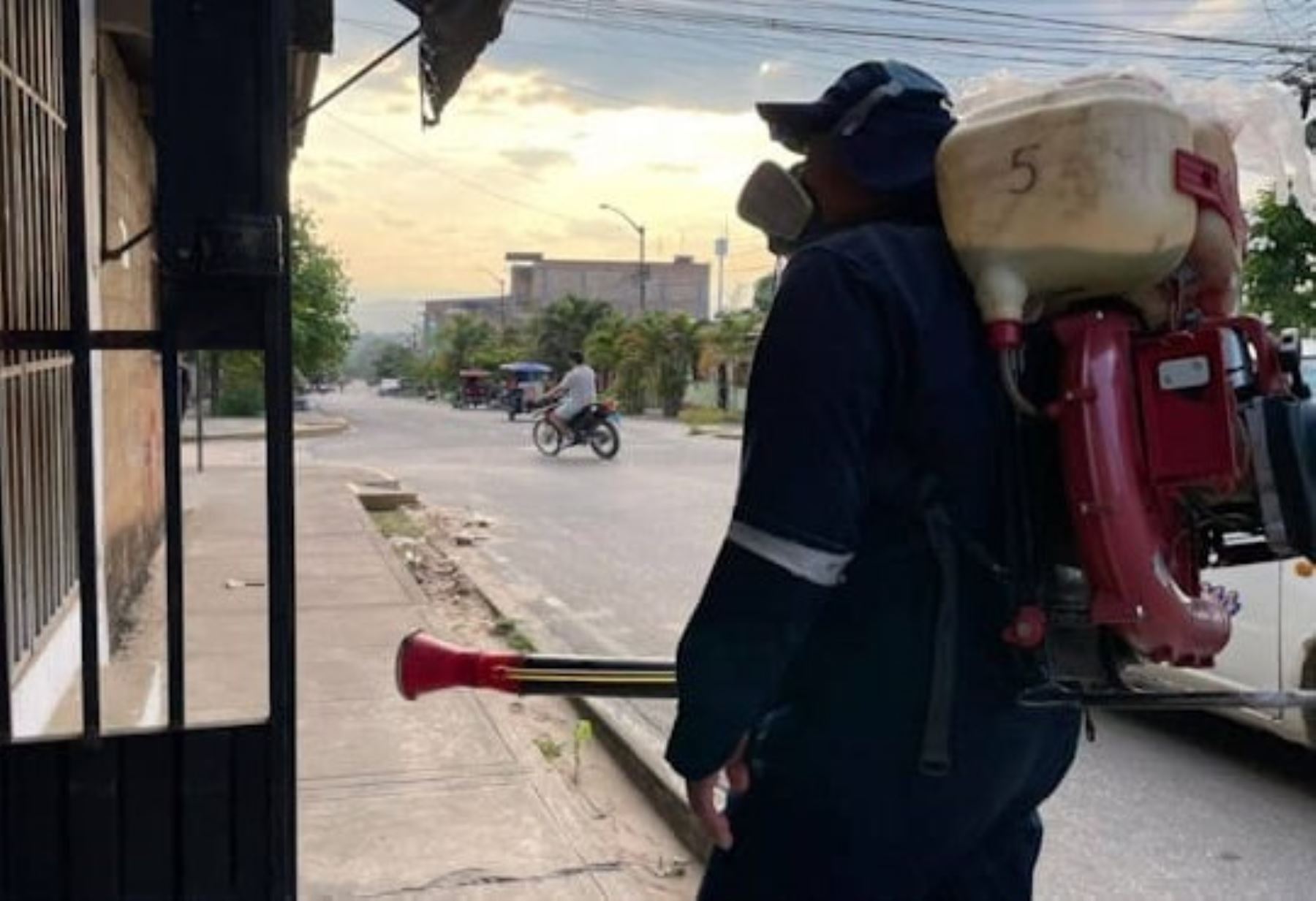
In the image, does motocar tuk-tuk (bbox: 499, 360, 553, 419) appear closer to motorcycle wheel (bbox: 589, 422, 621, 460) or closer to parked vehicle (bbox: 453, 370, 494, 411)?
parked vehicle (bbox: 453, 370, 494, 411)

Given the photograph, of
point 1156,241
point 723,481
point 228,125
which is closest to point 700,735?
point 1156,241

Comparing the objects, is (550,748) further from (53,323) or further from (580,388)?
(580,388)

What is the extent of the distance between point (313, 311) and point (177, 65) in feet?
96.4

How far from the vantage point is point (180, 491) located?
2217mm

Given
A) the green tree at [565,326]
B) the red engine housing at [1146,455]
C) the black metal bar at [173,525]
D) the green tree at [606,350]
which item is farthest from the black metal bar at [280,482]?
the green tree at [565,326]

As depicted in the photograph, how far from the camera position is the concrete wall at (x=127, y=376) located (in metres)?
6.53

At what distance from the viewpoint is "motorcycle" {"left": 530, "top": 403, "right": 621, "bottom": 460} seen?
66.8 feet

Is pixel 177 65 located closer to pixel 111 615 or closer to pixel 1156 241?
pixel 1156 241

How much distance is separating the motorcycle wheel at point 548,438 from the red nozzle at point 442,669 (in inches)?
728

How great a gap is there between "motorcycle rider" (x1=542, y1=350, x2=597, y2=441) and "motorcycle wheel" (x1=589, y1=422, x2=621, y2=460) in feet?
1.38

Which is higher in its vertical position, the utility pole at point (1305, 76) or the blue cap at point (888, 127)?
the utility pole at point (1305, 76)

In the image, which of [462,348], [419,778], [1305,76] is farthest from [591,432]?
[462,348]

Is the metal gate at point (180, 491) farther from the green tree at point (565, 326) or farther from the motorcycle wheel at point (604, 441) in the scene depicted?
the green tree at point (565, 326)

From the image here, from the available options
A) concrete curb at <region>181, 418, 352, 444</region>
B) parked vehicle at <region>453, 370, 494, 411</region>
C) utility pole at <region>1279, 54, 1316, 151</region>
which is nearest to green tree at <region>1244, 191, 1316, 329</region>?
utility pole at <region>1279, 54, 1316, 151</region>
